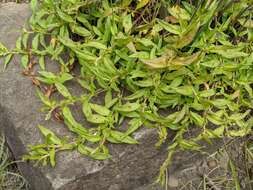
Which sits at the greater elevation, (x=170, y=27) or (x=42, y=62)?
(x=170, y=27)

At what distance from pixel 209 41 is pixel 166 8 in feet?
0.74

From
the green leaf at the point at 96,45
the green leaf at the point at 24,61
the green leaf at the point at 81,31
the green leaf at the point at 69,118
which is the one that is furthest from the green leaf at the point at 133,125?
the green leaf at the point at 24,61

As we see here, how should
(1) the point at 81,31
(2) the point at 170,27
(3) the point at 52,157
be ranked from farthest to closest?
(1) the point at 81,31 → (2) the point at 170,27 → (3) the point at 52,157

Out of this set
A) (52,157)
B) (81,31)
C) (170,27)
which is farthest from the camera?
(81,31)

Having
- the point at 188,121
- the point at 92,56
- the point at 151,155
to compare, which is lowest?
the point at 151,155

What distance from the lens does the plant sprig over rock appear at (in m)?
2.09

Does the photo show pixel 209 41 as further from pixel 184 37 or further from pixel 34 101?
pixel 34 101

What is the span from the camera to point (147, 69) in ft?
6.94

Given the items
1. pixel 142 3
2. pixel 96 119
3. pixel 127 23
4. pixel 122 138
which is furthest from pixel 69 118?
pixel 142 3

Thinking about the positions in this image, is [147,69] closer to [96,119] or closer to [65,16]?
[96,119]

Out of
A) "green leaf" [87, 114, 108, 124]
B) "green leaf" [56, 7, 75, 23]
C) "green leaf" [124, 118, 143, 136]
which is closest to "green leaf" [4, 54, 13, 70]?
"green leaf" [56, 7, 75, 23]

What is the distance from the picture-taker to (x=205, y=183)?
2.28m

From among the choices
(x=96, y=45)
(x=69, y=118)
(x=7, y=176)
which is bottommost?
(x=7, y=176)

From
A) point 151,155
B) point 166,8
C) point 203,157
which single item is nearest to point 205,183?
point 203,157
